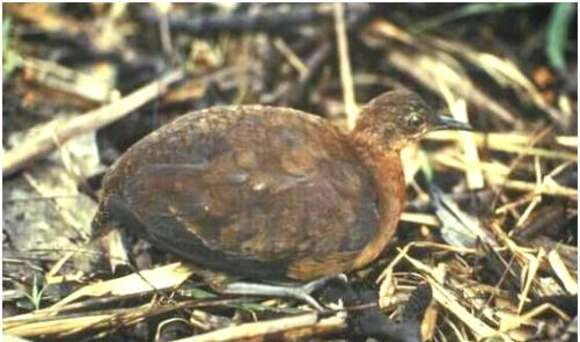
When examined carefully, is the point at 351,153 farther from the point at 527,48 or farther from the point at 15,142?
the point at 527,48

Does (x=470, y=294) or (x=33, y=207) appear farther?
(x=33, y=207)

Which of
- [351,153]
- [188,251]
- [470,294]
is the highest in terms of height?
[351,153]

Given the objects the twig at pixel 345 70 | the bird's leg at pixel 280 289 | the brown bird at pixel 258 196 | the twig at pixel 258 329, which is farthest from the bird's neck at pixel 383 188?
the twig at pixel 345 70

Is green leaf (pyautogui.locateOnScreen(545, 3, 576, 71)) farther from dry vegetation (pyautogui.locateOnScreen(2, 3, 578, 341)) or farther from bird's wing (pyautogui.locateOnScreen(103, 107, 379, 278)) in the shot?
bird's wing (pyautogui.locateOnScreen(103, 107, 379, 278))

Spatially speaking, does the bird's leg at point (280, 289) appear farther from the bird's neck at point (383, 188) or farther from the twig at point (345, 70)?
the twig at point (345, 70)

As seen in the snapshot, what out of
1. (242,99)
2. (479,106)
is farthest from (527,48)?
(242,99)

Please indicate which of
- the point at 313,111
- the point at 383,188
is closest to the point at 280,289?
the point at 383,188
